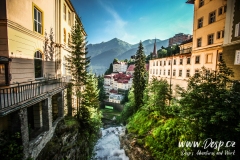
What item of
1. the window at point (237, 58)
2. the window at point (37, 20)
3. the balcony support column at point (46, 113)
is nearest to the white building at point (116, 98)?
the balcony support column at point (46, 113)

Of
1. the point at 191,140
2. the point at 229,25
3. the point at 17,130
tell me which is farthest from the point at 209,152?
the point at 17,130

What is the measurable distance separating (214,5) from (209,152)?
1884cm

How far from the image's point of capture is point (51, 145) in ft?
32.8

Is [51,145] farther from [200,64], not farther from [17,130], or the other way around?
[200,64]

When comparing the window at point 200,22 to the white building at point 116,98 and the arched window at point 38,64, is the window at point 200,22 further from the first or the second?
the white building at point 116,98

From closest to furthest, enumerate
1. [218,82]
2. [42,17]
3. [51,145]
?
[218,82], [51,145], [42,17]

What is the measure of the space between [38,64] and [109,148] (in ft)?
67.5

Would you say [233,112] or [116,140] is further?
[116,140]

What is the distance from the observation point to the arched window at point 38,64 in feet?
36.2

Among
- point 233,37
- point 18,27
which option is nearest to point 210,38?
point 233,37

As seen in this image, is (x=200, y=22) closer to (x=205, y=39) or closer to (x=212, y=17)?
(x=212, y=17)

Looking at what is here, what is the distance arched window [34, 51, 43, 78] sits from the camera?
11031 mm

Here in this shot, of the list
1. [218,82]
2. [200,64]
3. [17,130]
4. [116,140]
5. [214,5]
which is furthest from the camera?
[116,140]

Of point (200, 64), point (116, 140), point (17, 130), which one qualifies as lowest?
point (116, 140)
